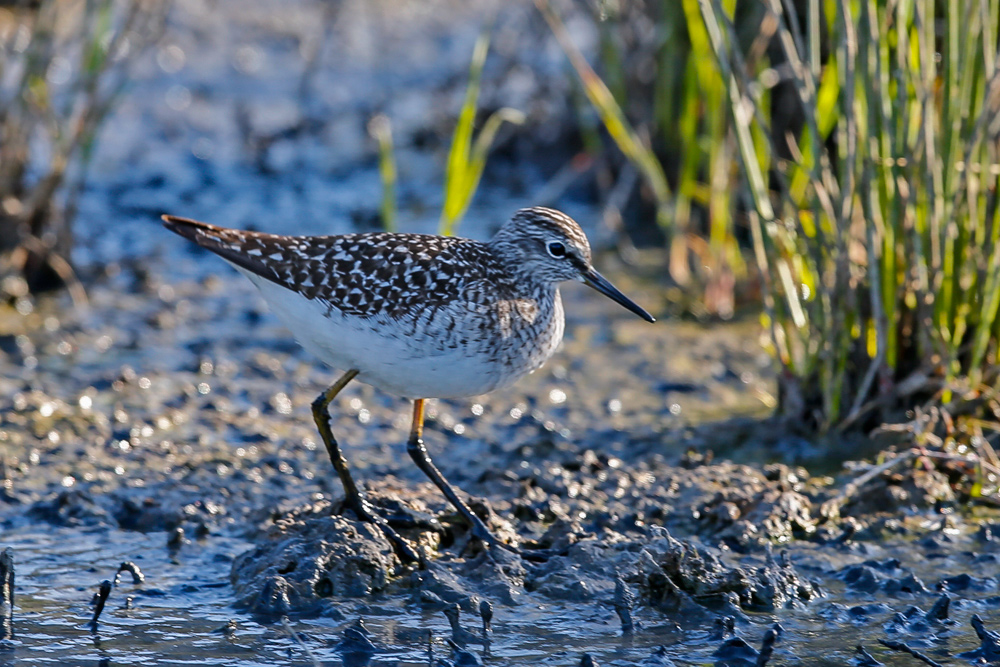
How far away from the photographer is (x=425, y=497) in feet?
19.7

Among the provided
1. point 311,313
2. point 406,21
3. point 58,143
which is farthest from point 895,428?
point 406,21

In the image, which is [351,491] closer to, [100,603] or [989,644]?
[100,603]

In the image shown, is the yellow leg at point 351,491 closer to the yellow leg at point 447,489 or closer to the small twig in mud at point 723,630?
the yellow leg at point 447,489

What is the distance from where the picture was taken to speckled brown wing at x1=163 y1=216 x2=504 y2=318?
17.5 ft

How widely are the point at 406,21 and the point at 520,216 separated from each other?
32.5 ft

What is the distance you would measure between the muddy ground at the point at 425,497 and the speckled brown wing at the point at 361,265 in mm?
954

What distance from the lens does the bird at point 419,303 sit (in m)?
5.22

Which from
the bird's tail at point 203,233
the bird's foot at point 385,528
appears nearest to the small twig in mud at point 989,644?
the bird's foot at point 385,528

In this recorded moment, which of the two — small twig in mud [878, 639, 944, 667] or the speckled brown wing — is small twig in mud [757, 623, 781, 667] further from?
the speckled brown wing

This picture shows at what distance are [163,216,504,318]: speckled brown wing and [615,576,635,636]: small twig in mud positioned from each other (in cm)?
137

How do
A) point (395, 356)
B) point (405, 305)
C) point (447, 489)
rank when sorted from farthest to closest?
point (447, 489) → point (405, 305) → point (395, 356)

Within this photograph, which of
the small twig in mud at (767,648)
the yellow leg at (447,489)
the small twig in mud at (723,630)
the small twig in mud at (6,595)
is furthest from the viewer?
the yellow leg at (447,489)

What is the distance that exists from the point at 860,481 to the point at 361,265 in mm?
2490

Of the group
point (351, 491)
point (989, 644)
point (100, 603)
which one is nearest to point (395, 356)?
point (351, 491)
